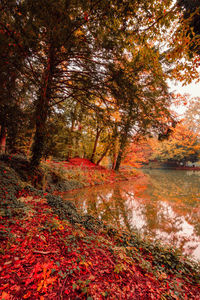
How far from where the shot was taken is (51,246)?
2.25 metres

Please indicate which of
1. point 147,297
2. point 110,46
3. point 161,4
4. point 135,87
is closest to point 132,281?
point 147,297

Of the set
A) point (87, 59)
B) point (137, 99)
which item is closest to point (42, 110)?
point (87, 59)

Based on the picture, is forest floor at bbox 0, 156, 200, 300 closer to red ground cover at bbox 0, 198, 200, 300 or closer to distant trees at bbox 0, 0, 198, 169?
red ground cover at bbox 0, 198, 200, 300

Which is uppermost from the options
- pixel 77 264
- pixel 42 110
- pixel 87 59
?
pixel 87 59

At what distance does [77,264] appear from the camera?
202 centimetres

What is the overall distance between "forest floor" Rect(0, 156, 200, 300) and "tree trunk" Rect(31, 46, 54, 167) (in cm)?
169

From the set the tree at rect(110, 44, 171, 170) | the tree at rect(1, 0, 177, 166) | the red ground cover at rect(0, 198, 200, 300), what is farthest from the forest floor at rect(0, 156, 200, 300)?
the tree at rect(1, 0, 177, 166)

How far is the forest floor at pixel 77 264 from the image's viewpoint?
1556mm

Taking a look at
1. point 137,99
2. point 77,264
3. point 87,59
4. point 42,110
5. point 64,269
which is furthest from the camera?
point 42,110

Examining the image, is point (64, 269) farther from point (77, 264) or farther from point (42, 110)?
point (42, 110)

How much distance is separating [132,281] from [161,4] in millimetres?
5151

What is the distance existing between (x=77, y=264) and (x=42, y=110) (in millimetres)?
4605

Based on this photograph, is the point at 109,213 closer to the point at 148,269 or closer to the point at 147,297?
the point at 148,269

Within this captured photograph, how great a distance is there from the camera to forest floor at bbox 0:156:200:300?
156 centimetres
